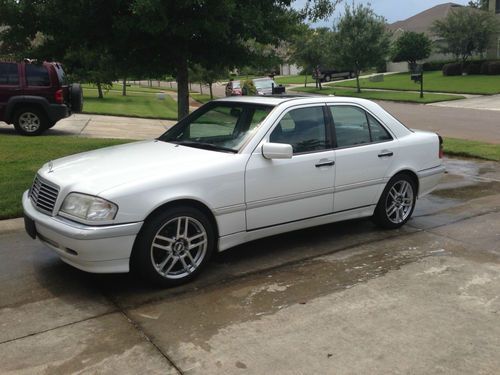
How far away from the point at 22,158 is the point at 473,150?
8.69m

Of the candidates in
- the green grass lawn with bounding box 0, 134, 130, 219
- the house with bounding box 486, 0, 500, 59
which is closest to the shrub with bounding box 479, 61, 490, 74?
the house with bounding box 486, 0, 500, 59

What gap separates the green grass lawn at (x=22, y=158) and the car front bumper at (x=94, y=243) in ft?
8.31

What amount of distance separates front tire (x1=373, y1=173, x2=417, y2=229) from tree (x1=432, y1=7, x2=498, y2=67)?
43.8 meters

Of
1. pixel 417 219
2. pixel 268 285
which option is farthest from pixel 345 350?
pixel 417 219

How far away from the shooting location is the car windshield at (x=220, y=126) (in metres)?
5.02

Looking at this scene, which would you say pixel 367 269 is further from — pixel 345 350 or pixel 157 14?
pixel 157 14

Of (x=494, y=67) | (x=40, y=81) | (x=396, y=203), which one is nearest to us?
(x=396, y=203)

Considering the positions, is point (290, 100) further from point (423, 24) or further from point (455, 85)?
point (423, 24)

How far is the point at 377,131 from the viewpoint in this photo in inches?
232

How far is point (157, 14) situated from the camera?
22.2ft

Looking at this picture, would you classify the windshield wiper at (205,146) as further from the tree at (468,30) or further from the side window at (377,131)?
the tree at (468,30)

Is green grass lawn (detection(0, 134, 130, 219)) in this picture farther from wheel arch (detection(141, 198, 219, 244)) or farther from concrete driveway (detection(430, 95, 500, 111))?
concrete driveway (detection(430, 95, 500, 111))

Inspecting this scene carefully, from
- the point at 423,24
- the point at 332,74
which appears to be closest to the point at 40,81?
the point at 332,74

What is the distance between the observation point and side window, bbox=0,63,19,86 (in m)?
13.1
